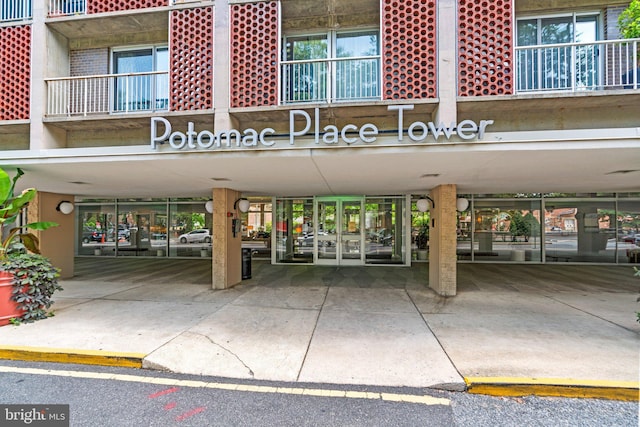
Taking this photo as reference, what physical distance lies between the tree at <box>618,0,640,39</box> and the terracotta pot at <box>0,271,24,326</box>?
1182 centimetres

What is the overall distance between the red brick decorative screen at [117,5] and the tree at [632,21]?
8805 mm

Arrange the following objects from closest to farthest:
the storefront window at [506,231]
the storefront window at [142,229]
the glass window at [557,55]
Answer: the glass window at [557,55] → the storefront window at [506,231] → the storefront window at [142,229]

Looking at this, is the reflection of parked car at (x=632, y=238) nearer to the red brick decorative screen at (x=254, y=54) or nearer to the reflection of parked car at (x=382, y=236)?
the reflection of parked car at (x=382, y=236)

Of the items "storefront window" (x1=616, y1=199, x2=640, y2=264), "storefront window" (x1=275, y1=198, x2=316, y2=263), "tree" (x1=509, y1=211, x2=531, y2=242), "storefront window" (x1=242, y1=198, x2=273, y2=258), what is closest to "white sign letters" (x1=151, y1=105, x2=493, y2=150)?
"storefront window" (x1=275, y1=198, x2=316, y2=263)

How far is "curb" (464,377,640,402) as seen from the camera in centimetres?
336

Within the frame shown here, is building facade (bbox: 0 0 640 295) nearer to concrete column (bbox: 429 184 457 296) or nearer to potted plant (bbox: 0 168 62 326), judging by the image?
concrete column (bbox: 429 184 457 296)

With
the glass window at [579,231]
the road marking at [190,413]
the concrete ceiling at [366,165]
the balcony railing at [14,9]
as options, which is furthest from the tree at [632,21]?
the balcony railing at [14,9]

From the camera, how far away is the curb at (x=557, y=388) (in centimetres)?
336

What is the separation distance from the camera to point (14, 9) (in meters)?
7.10

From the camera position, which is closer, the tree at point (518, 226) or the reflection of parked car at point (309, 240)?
the reflection of parked car at point (309, 240)

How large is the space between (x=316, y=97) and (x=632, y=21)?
5.64m

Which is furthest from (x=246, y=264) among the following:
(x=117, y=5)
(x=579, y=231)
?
(x=579, y=231)

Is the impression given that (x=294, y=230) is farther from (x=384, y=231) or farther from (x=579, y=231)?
(x=579, y=231)

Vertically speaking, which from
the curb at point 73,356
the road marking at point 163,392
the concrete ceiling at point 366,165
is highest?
the concrete ceiling at point 366,165
